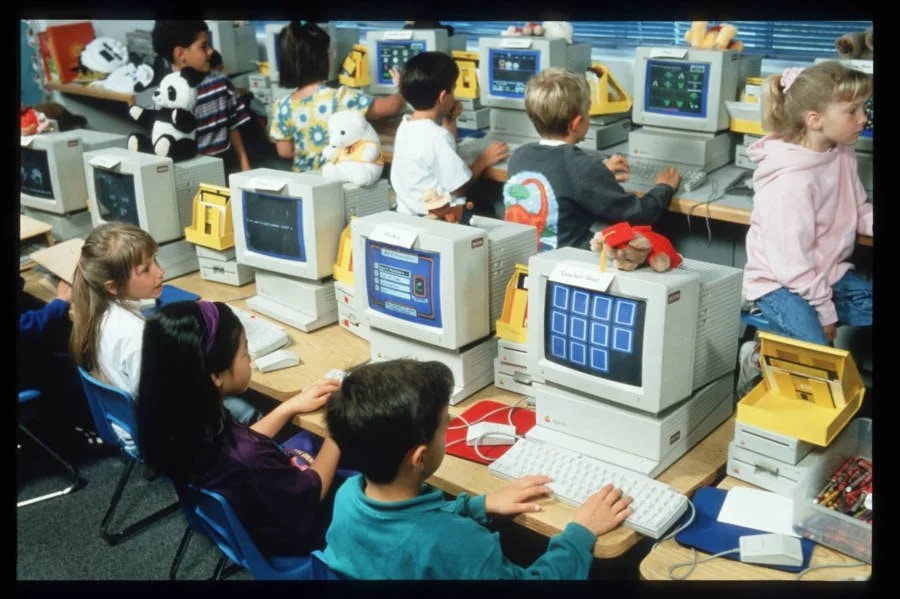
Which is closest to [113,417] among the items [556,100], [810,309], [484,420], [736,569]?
[484,420]

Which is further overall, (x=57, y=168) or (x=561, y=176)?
(x=57, y=168)

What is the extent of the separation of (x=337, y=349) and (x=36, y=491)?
1.41 meters

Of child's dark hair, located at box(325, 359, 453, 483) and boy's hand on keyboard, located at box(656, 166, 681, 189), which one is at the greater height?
boy's hand on keyboard, located at box(656, 166, 681, 189)

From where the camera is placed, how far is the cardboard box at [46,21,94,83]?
6.01 metres

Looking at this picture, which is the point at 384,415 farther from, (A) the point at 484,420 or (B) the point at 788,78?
(B) the point at 788,78

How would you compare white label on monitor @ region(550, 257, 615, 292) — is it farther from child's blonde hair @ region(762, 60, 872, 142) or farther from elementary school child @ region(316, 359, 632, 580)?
child's blonde hair @ region(762, 60, 872, 142)

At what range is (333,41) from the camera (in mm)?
4949

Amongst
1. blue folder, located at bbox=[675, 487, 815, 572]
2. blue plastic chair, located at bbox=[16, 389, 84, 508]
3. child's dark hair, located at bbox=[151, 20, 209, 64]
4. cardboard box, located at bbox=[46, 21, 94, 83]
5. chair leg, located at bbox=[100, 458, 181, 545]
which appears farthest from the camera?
cardboard box, located at bbox=[46, 21, 94, 83]

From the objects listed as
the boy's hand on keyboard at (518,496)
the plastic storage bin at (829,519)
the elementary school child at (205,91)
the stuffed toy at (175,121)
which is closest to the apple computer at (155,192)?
the stuffed toy at (175,121)

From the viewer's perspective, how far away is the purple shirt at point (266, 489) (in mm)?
1996

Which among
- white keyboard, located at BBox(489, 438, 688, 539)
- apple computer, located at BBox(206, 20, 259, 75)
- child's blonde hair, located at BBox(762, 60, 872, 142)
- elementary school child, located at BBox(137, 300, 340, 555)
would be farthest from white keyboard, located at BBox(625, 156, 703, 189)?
apple computer, located at BBox(206, 20, 259, 75)

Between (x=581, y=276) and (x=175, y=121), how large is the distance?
7.67 ft

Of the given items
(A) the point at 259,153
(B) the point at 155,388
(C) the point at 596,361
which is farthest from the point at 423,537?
(A) the point at 259,153

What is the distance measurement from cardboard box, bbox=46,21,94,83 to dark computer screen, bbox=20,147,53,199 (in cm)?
258
